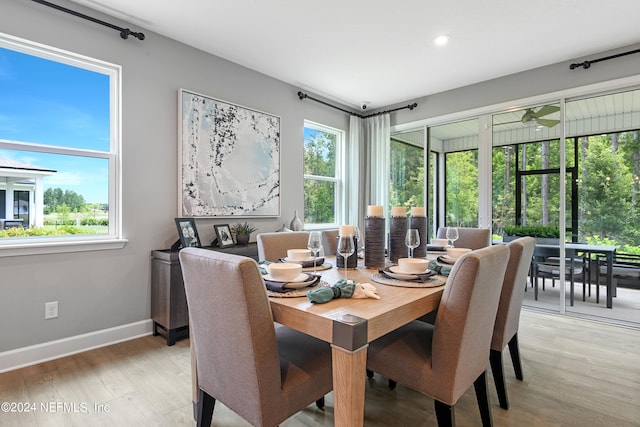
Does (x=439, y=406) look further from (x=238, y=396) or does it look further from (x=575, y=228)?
(x=575, y=228)

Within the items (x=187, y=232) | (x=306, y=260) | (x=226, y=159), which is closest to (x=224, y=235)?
(x=187, y=232)

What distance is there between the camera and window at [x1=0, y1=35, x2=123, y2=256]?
7.45ft

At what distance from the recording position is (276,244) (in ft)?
7.53

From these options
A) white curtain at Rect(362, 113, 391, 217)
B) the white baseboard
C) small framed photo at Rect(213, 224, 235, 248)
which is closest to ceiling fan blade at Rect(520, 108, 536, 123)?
white curtain at Rect(362, 113, 391, 217)

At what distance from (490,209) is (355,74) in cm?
220

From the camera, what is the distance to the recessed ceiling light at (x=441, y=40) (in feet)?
9.39

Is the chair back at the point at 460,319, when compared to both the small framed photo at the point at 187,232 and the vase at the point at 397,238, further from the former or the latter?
the small framed photo at the point at 187,232

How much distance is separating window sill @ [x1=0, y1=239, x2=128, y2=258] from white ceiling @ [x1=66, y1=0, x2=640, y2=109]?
1736mm

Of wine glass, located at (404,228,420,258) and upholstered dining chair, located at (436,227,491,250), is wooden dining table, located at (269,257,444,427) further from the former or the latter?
upholstered dining chair, located at (436,227,491,250)

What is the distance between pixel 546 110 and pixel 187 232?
3.81 m

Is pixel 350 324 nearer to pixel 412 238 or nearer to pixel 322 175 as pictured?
pixel 412 238

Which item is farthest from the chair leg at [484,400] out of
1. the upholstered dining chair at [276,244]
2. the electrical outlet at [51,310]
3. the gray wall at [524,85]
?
the gray wall at [524,85]

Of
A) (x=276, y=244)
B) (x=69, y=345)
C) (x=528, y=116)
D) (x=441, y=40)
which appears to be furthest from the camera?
(x=528, y=116)

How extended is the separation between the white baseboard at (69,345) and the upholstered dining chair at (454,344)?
7.07 ft
